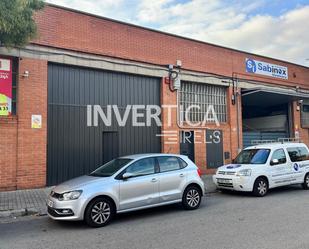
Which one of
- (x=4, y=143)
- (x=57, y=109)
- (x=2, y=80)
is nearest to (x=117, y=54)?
(x=57, y=109)

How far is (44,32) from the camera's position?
11.2 metres

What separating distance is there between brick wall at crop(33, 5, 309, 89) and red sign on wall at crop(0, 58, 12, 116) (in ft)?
4.45

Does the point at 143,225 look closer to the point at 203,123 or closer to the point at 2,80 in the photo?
the point at 2,80

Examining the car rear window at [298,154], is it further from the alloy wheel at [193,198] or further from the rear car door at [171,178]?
the rear car door at [171,178]

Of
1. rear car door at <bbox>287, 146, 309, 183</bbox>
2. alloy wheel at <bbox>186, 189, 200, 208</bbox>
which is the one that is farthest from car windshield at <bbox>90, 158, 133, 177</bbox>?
rear car door at <bbox>287, 146, 309, 183</bbox>

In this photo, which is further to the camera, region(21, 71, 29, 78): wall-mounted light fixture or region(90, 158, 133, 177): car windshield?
region(21, 71, 29, 78): wall-mounted light fixture

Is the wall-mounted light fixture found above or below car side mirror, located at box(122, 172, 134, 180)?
above

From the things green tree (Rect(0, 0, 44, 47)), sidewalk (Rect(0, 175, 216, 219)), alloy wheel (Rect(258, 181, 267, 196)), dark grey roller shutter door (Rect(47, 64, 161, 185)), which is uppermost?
green tree (Rect(0, 0, 44, 47))

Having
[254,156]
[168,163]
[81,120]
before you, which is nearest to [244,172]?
[254,156]

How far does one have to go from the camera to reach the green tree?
6902 mm

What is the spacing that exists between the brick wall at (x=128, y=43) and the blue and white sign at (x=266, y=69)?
338mm

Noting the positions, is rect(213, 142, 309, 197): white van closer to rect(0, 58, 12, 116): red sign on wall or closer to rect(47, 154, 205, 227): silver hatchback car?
rect(47, 154, 205, 227): silver hatchback car

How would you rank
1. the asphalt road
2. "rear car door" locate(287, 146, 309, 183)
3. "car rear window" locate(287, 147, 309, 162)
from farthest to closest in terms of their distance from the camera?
Result: "car rear window" locate(287, 147, 309, 162), "rear car door" locate(287, 146, 309, 183), the asphalt road

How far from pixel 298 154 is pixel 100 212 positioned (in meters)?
7.90
